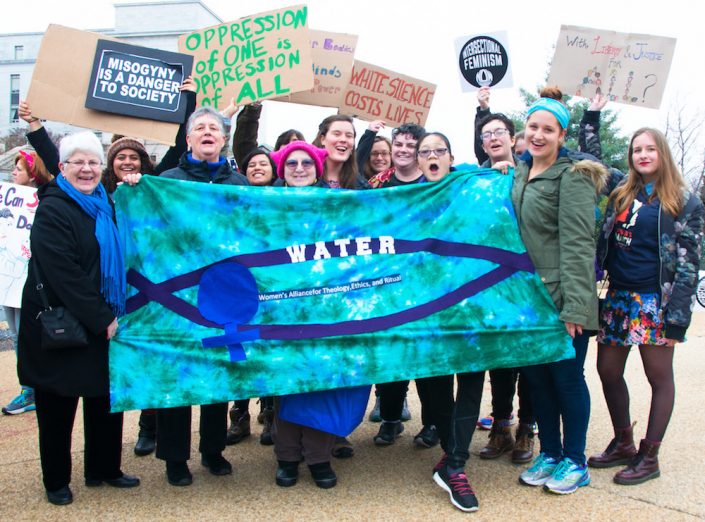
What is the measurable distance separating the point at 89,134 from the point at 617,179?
3.32 metres

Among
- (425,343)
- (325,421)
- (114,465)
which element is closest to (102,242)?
(114,465)

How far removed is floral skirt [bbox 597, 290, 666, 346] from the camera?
145 inches

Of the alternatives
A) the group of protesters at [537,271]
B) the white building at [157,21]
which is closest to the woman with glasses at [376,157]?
the group of protesters at [537,271]

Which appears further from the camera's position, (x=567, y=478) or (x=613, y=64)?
(x=613, y=64)

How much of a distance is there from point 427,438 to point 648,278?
5.65 feet

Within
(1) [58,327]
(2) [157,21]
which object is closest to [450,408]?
(1) [58,327]

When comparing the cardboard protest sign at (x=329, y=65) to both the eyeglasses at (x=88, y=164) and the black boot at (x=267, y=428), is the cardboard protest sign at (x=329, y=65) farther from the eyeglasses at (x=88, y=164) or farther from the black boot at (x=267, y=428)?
the black boot at (x=267, y=428)

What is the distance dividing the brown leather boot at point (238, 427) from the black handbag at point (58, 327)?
60.6 inches

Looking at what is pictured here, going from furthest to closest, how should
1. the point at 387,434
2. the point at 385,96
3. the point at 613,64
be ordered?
1. the point at 385,96
2. the point at 613,64
3. the point at 387,434

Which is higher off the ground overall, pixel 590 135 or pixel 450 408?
pixel 590 135

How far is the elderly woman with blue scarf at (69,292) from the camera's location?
10.8 ft

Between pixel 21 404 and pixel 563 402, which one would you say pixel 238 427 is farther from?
pixel 563 402

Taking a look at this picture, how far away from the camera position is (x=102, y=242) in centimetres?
338

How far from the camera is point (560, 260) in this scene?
3484 millimetres
